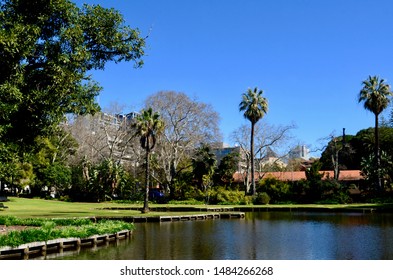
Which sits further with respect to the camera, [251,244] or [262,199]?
[262,199]

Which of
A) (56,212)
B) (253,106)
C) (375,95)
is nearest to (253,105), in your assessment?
(253,106)

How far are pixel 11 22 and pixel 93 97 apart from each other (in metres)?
5.71

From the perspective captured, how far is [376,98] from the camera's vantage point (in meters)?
60.6

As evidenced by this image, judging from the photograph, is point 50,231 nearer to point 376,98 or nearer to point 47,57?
point 47,57

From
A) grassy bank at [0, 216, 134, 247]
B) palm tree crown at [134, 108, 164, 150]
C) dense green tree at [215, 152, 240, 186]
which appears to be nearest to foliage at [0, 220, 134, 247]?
grassy bank at [0, 216, 134, 247]

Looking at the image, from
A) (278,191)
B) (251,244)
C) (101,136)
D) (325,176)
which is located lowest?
(251,244)

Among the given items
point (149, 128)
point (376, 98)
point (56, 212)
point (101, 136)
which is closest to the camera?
point (56, 212)

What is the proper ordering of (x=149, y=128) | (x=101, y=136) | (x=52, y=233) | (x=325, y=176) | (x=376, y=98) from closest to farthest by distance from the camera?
1. (x=52, y=233)
2. (x=149, y=128)
3. (x=376, y=98)
4. (x=101, y=136)
5. (x=325, y=176)

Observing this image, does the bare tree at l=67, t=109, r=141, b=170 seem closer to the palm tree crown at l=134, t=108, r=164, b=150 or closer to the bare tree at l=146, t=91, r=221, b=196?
the bare tree at l=146, t=91, r=221, b=196

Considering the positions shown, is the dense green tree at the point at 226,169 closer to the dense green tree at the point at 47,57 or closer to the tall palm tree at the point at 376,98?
the tall palm tree at the point at 376,98

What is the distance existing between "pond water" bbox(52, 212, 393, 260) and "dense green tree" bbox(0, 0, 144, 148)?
23.8 feet

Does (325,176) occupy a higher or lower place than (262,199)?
higher

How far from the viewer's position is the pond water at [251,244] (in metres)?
18.4

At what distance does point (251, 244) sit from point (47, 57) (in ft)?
43.7
